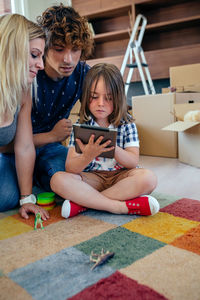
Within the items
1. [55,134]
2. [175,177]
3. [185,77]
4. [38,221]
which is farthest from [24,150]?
[185,77]

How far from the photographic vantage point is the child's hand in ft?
2.71

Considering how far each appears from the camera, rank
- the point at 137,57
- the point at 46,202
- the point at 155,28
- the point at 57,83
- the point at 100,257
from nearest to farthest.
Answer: the point at 100,257, the point at 46,202, the point at 57,83, the point at 137,57, the point at 155,28

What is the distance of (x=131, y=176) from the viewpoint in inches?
36.5

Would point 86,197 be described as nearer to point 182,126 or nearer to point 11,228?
point 11,228

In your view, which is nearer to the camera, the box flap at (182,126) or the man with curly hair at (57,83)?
the man with curly hair at (57,83)

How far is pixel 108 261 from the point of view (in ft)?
2.00

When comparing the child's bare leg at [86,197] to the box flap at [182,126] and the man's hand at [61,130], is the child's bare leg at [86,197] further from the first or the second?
the box flap at [182,126]

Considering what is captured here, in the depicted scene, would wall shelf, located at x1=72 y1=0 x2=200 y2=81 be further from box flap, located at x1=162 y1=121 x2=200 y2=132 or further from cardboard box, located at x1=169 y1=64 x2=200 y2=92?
box flap, located at x1=162 y1=121 x2=200 y2=132

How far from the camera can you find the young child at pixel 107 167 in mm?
879

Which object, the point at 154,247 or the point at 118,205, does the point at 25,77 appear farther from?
the point at 154,247

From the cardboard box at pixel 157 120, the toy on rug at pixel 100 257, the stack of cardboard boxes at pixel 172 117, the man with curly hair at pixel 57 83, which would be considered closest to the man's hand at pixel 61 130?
the man with curly hair at pixel 57 83

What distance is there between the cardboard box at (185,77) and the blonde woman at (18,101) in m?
1.33

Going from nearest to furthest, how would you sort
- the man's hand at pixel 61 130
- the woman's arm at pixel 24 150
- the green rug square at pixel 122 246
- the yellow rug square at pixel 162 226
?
the green rug square at pixel 122 246 → the yellow rug square at pixel 162 226 → the woman's arm at pixel 24 150 → the man's hand at pixel 61 130

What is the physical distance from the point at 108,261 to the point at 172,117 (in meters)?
1.40
